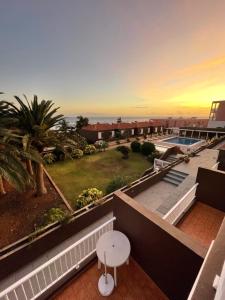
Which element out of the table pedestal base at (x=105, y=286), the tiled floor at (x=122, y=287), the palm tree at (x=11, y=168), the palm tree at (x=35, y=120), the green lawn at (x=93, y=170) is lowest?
the green lawn at (x=93, y=170)

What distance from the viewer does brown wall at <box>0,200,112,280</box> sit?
4.74m

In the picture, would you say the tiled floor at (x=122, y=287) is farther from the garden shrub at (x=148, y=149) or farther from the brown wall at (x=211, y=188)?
the garden shrub at (x=148, y=149)

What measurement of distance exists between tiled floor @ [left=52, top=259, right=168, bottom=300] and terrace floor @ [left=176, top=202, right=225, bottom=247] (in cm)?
232

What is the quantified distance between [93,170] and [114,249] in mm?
12288

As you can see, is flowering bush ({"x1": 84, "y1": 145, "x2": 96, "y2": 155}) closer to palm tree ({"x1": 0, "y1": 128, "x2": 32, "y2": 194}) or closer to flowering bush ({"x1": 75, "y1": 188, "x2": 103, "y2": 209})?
flowering bush ({"x1": 75, "y1": 188, "x2": 103, "y2": 209})

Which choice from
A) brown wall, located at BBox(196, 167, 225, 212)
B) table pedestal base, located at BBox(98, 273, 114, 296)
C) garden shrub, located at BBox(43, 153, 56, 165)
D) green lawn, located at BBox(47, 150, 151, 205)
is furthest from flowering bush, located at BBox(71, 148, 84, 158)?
table pedestal base, located at BBox(98, 273, 114, 296)

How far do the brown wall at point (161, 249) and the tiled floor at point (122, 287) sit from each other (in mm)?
185

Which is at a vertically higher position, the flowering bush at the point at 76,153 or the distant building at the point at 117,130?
the distant building at the point at 117,130

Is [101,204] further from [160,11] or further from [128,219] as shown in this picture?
[160,11]

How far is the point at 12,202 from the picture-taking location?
320 inches

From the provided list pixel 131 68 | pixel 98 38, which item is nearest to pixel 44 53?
pixel 98 38

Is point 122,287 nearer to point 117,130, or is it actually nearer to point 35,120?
point 35,120

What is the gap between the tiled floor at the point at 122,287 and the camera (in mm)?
3297

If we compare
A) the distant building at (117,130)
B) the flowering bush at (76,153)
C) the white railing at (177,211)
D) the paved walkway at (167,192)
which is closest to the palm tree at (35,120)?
the paved walkway at (167,192)
